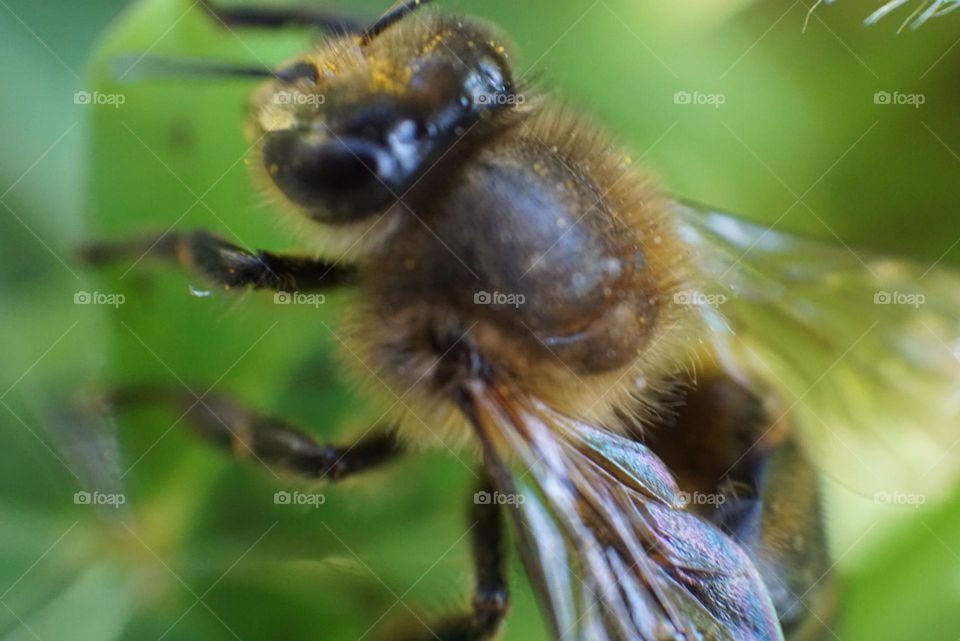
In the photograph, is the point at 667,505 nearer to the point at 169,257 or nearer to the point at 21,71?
the point at 169,257

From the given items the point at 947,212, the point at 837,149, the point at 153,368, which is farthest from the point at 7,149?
the point at 947,212
